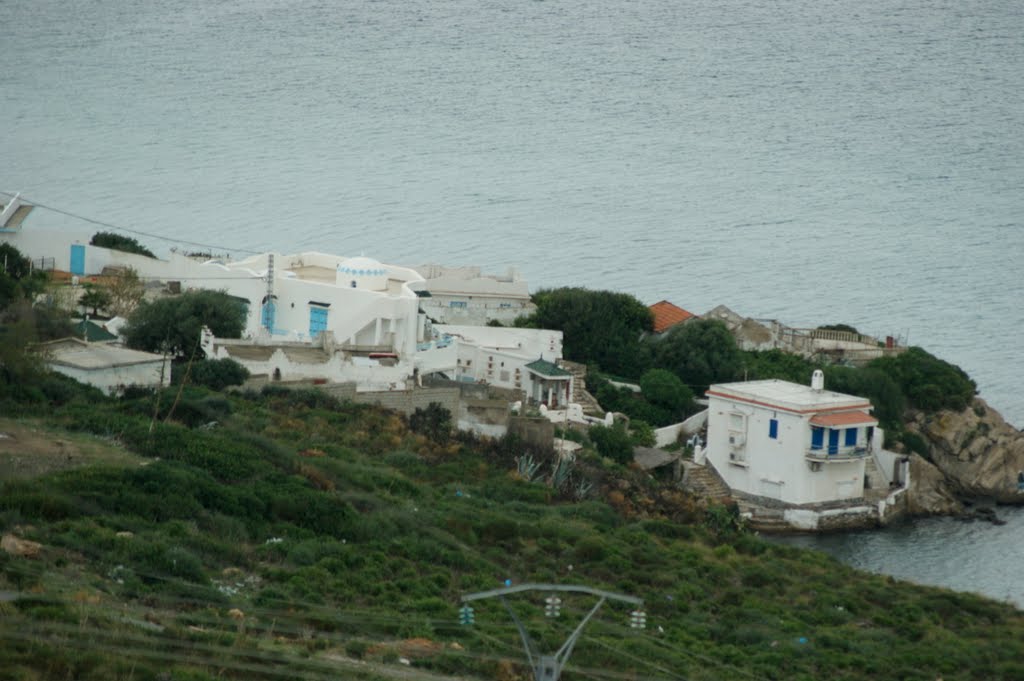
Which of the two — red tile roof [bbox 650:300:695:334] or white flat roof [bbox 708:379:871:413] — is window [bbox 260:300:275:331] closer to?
white flat roof [bbox 708:379:871:413]

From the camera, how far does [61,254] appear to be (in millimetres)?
38312

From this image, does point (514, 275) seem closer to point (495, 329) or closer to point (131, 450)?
point (495, 329)

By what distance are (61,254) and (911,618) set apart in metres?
22.2

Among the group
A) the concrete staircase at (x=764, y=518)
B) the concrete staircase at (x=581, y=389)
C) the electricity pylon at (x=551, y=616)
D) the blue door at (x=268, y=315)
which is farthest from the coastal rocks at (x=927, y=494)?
the electricity pylon at (x=551, y=616)

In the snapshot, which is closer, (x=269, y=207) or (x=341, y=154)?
(x=269, y=207)

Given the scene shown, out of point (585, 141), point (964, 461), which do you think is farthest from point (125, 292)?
point (585, 141)

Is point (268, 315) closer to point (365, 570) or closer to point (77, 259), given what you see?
point (77, 259)

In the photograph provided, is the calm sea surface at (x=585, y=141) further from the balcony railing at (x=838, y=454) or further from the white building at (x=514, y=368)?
the white building at (x=514, y=368)

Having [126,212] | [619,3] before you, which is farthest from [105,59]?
[126,212]

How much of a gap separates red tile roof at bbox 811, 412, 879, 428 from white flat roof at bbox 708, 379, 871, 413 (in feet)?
0.49

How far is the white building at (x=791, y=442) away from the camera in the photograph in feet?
105

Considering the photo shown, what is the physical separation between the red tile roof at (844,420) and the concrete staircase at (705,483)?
6.36ft

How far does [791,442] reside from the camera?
Answer: 31938 mm

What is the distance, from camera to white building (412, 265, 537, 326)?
1494 inches
